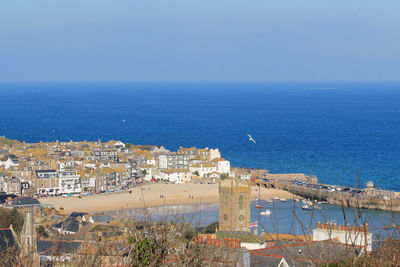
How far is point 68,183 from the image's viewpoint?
48.1 metres

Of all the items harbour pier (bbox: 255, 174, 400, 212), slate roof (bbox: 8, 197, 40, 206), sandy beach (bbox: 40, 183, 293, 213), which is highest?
slate roof (bbox: 8, 197, 40, 206)

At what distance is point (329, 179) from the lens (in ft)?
181

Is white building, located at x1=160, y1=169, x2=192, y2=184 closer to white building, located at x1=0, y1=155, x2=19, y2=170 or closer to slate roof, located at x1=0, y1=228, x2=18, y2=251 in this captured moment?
white building, located at x1=0, y1=155, x2=19, y2=170

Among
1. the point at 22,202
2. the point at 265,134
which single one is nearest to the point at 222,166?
the point at 22,202

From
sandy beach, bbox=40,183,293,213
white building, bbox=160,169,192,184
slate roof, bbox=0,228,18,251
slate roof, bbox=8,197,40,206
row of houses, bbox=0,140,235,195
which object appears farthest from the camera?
white building, bbox=160,169,192,184

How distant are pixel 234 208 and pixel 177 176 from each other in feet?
94.0

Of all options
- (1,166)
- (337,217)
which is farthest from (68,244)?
(1,166)

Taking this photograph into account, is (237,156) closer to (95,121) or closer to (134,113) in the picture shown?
(95,121)

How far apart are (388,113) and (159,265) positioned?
12979 cm

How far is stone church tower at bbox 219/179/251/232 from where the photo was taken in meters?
24.5

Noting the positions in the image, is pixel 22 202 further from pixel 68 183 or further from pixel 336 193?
pixel 336 193

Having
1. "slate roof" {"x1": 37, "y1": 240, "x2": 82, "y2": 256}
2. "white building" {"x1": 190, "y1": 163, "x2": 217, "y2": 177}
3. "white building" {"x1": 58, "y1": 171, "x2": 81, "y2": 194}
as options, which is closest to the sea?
"white building" {"x1": 190, "y1": 163, "x2": 217, "y2": 177}

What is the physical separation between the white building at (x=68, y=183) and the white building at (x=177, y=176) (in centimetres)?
771

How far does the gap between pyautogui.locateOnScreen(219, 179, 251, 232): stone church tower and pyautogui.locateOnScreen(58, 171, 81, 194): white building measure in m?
23.9
